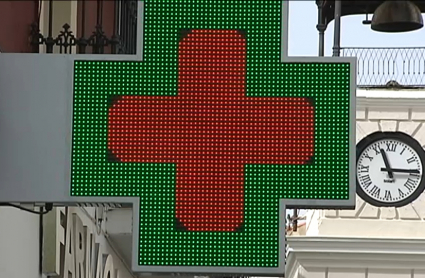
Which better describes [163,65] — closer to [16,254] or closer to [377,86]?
[16,254]

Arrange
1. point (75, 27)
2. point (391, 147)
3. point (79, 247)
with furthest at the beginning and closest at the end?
point (391, 147) < point (75, 27) < point (79, 247)

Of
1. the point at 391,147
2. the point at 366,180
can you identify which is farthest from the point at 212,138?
the point at 366,180

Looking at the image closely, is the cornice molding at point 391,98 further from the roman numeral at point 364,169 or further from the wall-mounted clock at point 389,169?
the roman numeral at point 364,169

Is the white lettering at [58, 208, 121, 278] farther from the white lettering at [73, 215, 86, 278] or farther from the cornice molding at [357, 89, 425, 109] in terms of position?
the cornice molding at [357, 89, 425, 109]

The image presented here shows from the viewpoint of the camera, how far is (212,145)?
5840 mm

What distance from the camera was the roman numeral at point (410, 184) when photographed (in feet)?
64.4

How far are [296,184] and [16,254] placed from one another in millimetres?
2783

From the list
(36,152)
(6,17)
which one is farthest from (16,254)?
(36,152)

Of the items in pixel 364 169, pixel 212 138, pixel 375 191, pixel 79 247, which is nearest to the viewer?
pixel 212 138

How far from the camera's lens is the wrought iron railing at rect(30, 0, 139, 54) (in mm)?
9242

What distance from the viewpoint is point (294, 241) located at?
1941cm

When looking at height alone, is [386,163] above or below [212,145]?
below

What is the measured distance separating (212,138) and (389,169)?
1467 cm

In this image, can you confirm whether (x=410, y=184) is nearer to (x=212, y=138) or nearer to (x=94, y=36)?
(x=94, y=36)
